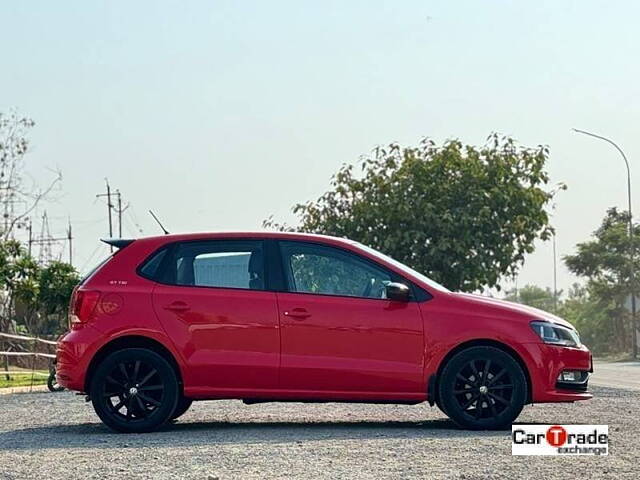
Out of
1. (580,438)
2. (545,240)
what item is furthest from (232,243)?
(545,240)

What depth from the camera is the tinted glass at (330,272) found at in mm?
11906

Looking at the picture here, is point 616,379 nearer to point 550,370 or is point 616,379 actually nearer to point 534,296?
point 550,370

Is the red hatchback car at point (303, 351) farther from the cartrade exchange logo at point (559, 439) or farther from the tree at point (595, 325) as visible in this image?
the tree at point (595, 325)

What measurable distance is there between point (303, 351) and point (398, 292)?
94 centimetres

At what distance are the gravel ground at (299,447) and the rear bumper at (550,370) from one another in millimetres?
540

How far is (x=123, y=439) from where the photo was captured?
1105 cm

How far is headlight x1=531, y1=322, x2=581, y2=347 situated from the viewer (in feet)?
38.9

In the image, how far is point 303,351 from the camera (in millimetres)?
11727

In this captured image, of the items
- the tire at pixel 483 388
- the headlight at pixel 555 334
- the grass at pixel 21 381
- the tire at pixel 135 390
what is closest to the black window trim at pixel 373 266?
the tire at pixel 483 388

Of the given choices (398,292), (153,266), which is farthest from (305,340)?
(153,266)

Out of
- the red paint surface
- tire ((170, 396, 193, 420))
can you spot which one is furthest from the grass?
the red paint surface

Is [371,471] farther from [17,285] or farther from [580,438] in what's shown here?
[17,285]

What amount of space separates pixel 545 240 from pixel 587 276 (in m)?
36.1

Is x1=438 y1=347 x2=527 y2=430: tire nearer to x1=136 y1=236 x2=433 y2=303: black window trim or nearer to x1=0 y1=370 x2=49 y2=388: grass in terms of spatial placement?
x1=136 y1=236 x2=433 y2=303: black window trim
